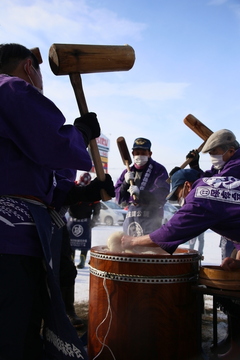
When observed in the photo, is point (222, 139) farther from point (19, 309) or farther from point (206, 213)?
point (19, 309)

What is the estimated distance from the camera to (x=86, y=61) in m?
2.08

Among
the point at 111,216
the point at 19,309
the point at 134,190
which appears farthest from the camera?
the point at 111,216

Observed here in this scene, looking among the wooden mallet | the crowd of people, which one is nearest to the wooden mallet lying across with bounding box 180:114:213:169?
the wooden mallet

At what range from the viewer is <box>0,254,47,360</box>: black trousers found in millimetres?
1409

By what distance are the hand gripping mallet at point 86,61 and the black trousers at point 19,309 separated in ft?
2.60

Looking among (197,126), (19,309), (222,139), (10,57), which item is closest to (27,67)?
(10,57)

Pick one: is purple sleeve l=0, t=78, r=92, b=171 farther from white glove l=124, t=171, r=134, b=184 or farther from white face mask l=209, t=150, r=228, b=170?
white glove l=124, t=171, r=134, b=184

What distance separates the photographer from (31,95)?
4.81 ft

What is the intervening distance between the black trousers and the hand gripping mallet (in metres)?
0.79

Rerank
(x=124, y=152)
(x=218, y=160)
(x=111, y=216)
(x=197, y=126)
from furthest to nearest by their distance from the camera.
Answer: (x=111, y=216), (x=124, y=152), (x=197, y=126), (x=218, y=160)

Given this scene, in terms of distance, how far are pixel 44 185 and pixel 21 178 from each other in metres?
0.15

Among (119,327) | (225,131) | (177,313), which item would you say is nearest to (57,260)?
(119,327)

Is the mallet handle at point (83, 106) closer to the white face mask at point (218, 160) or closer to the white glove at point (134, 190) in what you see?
the white face mask at point (218, 160)

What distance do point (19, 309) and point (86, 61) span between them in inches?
58.3
